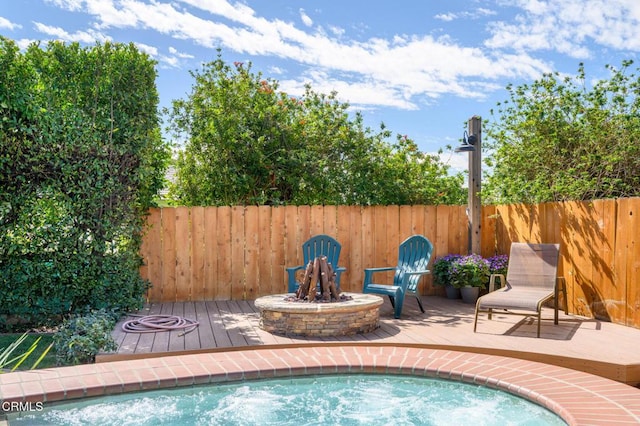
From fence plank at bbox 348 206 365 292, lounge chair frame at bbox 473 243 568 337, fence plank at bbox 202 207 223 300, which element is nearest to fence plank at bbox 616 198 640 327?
lounge chair frame at bbox 473 243 568 337

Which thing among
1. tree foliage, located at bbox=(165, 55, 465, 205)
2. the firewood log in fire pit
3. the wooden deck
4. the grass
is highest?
tree foliage, located at bbox=(165, 55, 465, 205)

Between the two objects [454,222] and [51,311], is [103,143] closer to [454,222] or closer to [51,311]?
[51,311]

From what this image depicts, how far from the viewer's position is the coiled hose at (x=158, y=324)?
608cm

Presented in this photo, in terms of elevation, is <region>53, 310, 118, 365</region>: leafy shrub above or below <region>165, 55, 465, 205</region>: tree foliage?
below

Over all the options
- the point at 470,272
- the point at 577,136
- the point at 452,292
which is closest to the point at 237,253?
the point at 452,292

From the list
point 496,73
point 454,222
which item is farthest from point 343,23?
point 454,222

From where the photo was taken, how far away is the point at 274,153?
910 cm

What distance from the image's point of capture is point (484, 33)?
7.86 metres

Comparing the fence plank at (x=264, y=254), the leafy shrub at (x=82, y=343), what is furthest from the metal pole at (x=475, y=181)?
the leafy shrub at (x=82, y=343)

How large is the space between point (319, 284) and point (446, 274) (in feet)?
9.00

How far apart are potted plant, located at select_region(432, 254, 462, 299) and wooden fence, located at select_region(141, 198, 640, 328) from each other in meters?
0.37

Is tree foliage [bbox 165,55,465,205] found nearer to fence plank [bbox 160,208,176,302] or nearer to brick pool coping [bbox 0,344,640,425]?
fence plank [bbox 160,208,176,302]

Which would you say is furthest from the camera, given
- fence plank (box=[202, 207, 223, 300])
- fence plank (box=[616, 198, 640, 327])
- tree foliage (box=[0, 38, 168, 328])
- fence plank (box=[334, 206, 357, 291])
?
fence plank (box=[334, 206, 357, 291])

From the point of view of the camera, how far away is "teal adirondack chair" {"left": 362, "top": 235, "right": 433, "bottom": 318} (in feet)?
22.1
